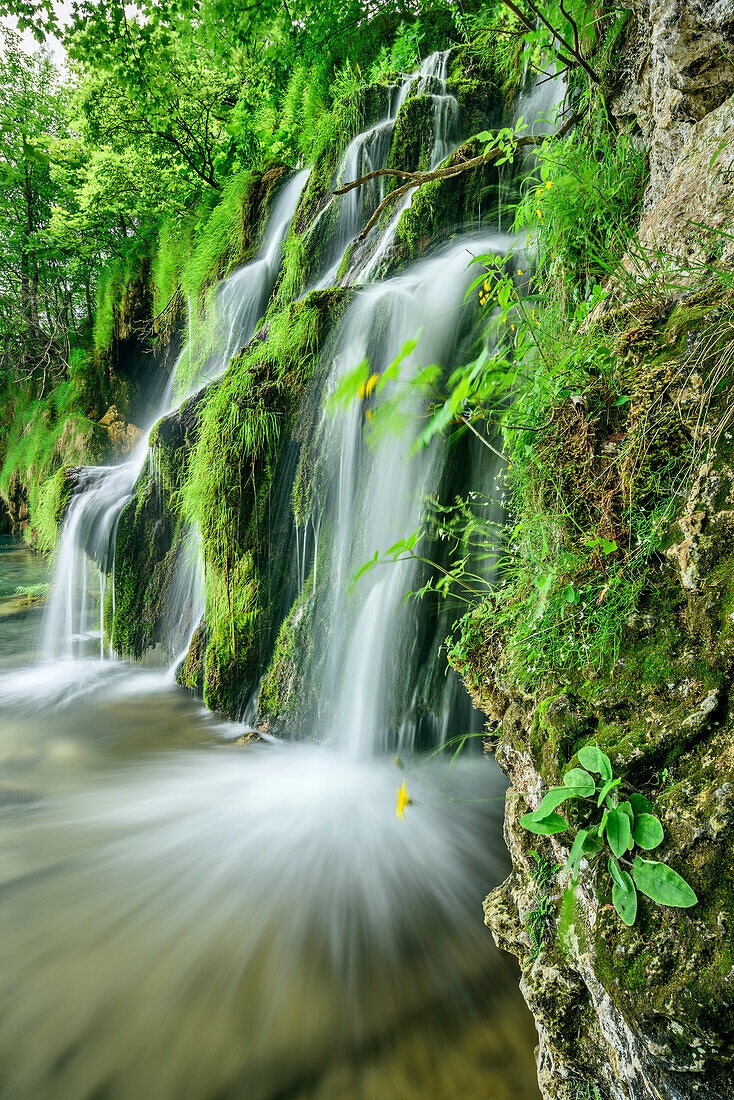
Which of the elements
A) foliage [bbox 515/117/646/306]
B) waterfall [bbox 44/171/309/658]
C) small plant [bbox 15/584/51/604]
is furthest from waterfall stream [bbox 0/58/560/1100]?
small plant [bbox 15/584/51/604]

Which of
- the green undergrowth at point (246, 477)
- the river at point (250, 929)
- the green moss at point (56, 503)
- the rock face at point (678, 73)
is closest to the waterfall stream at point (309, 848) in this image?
the river at point (250, 929)

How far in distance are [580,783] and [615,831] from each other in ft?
0.37

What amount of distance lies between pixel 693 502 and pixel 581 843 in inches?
33.4

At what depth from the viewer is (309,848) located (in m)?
2.80

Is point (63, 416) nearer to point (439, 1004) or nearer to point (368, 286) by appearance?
point (368, 286)

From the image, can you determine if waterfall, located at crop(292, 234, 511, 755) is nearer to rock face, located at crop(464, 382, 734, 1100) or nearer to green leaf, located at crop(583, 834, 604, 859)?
rock face, located at crop(464, 382, 734, 1100)

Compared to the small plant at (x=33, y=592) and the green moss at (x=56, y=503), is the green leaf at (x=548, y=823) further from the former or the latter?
the small plant at (x=33, y=592)

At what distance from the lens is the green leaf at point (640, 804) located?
3.80 ft

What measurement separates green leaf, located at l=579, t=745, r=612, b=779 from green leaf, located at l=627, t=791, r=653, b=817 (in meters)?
0.06

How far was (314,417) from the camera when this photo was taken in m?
3.97

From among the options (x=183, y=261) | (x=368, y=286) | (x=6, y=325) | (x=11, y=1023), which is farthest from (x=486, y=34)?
(x=6, y=325)

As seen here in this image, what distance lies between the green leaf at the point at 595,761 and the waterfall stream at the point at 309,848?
4.00 ft

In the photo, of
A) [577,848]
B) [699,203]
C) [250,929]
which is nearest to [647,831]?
[577,848]

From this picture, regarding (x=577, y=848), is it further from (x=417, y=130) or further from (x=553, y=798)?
(x=417, y=130)
